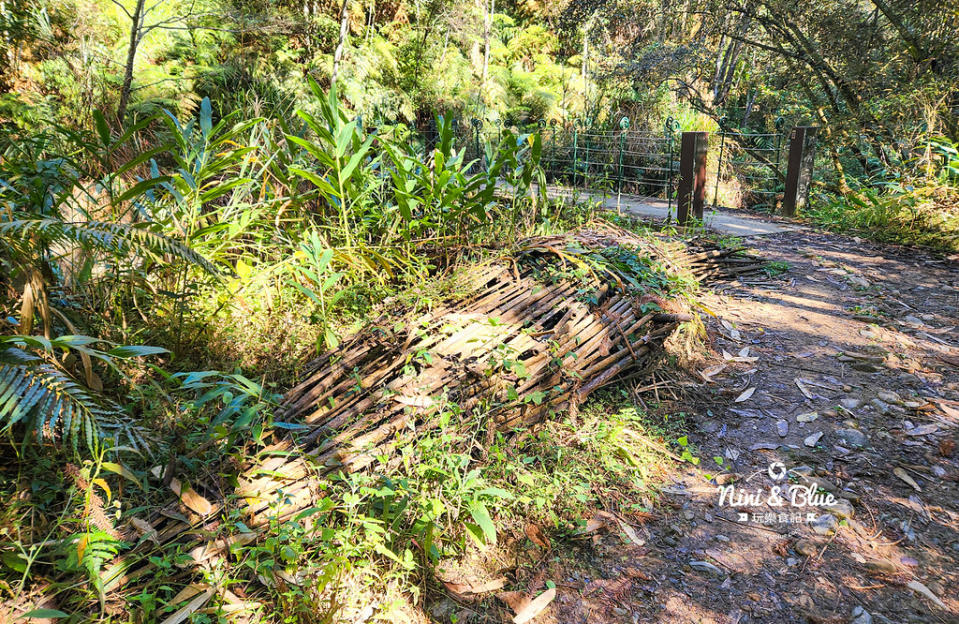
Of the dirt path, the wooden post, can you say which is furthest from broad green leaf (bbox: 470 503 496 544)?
the wooden post

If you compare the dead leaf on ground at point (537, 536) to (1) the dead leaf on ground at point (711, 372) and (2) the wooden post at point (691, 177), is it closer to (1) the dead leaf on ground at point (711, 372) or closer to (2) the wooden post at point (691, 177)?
(1) the dead leaf on ground at point (711, 372)

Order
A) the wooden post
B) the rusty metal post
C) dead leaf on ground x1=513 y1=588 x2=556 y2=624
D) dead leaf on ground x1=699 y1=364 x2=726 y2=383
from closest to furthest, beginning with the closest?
dead leaf on ground x1=513 y1=588 x2=556 y2=624 → dead leaf on ground x1=699 y1=364 x2=726 y2=383 → the wooden post → the rusty metal post

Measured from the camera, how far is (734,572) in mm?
1805

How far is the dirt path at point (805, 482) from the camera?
170cm

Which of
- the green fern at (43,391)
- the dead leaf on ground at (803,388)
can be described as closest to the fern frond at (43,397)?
the green fern at (43,391)

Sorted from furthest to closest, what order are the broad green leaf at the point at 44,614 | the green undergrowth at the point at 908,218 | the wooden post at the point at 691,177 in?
the wooden post at the point at 691,177, the green undergrowth at the point at 908,218, the broad green leaf at the point at 44,614

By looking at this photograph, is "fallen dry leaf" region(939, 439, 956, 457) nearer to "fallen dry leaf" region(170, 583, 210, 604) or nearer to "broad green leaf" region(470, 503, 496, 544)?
"broad green leaf" region(470, 503, 496, 544)

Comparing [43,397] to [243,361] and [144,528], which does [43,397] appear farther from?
[243,361]

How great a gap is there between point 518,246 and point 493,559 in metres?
1.71

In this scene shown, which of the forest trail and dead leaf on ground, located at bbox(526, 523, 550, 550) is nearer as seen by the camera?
dead leaf on ground, located at bbox(526, 523, 550, 550)

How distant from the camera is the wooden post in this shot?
5.76m

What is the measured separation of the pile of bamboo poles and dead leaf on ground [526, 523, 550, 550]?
38 centimetres

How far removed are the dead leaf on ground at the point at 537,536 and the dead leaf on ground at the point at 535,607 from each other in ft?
0.55

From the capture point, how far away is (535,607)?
1.66 meters
